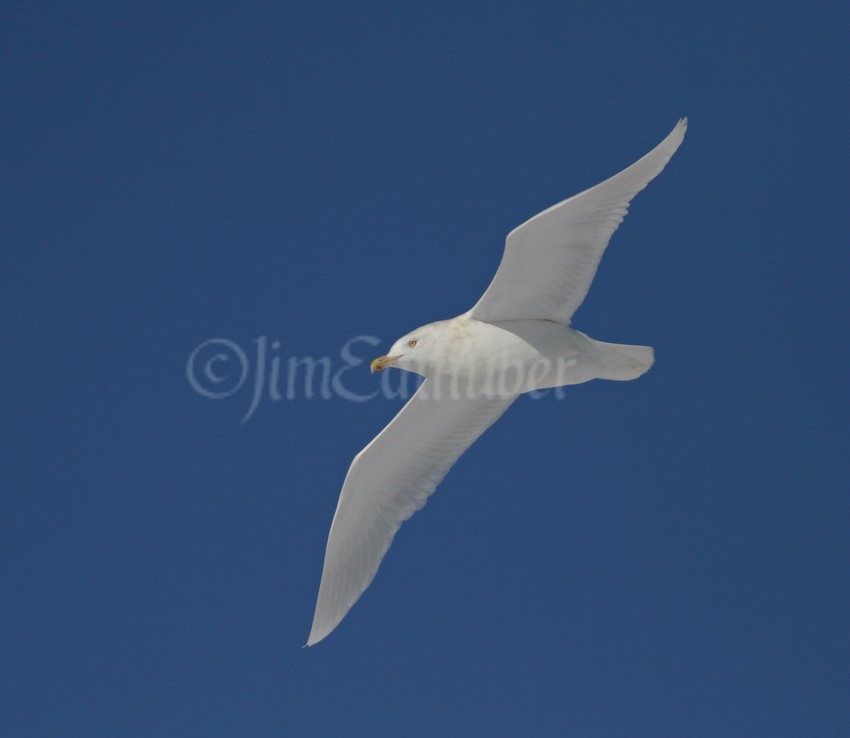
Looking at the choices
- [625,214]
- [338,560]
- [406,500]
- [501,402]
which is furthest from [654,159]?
[338,560]

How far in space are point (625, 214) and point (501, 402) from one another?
2.10 meters

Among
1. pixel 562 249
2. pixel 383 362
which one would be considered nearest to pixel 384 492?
pixel 383 362

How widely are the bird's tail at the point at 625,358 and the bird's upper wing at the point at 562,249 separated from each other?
39 cm

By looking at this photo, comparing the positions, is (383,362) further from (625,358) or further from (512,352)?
(625,358)

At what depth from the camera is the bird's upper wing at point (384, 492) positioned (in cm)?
997

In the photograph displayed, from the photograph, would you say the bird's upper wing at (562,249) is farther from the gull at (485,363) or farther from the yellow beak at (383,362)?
the yellow beak at (383,362)

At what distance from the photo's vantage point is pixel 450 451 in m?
10.1

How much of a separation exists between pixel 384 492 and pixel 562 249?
2.55m

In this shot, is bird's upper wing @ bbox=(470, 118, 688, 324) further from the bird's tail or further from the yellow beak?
the yellow beak

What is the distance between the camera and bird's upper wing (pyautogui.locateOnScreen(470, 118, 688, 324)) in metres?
8.34

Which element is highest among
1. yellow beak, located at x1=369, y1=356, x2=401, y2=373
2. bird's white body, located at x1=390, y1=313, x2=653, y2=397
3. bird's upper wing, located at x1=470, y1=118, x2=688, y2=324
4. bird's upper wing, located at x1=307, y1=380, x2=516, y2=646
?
bird's upper wing, located at x1=470, y1=118, x2=688, y2=324

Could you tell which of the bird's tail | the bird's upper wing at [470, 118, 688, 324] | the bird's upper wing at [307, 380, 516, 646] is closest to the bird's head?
the bird's upper wing at [470, 118, 688, 324]

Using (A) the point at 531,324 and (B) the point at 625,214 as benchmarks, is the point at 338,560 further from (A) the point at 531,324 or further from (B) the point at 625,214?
(B) the point at 625,214

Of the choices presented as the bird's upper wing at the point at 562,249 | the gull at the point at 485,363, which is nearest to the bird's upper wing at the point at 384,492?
the gull at the point at 485,363
